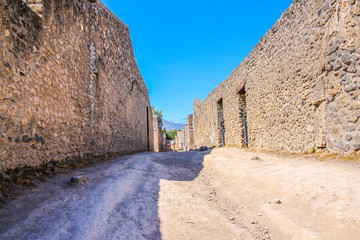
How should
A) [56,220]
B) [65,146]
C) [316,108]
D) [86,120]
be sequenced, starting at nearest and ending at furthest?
[56,220]
[65,146]
[316,108]
[86,120]

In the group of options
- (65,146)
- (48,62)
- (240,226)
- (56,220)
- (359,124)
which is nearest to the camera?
(56,220)

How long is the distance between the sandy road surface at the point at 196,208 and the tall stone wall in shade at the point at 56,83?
30.0 inches

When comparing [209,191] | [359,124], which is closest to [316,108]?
[359,124]

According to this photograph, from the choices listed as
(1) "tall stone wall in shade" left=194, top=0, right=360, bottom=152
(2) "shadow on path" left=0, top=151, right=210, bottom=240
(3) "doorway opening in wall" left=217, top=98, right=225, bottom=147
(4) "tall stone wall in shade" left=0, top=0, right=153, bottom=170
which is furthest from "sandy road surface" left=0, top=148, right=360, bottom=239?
(3) "doorway opening in wall" left=217, top=98, right=225, bottom=147

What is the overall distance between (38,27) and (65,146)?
2.07 meters

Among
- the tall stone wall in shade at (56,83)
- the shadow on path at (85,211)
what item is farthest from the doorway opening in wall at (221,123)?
the shadow on path at (85,211)

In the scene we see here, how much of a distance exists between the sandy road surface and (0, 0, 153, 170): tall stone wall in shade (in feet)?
2.50

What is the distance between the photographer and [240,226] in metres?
2.45

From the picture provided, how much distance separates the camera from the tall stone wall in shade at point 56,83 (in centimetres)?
284

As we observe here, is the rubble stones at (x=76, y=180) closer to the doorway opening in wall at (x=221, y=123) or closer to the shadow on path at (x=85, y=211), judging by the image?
the shadow on path at (x=85, y=211)

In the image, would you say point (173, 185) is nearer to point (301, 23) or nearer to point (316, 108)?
point (316, 108)

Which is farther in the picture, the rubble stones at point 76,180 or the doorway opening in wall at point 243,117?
the doorway opening in wall at point 243,117

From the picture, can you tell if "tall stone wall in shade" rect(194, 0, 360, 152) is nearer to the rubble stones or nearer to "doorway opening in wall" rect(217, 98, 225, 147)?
the rubble stones

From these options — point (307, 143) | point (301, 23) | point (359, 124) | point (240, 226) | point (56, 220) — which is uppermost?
point (301, 23)
